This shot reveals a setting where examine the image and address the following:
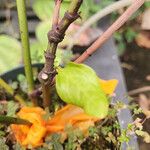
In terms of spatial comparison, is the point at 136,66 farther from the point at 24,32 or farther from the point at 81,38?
the point at 24,32

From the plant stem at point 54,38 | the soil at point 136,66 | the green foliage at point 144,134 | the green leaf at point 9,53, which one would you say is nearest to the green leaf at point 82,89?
the plant stem at point 54,38

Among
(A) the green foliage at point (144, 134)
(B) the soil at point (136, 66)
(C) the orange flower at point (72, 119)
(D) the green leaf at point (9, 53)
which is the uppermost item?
(B) the soil at point (136, 66)

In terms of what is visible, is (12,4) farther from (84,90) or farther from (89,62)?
(84,90)

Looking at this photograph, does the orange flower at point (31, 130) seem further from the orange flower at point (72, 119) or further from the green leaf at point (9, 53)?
the green leaf at point (9, 53)

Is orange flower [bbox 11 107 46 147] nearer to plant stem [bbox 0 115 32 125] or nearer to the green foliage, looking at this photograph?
plant stem [bbox 0 115 32 125]

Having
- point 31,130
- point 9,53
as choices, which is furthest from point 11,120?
point 9,53

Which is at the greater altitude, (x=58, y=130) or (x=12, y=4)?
(x=12, y=4)

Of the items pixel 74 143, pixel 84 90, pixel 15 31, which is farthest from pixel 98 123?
pixel 15 31
